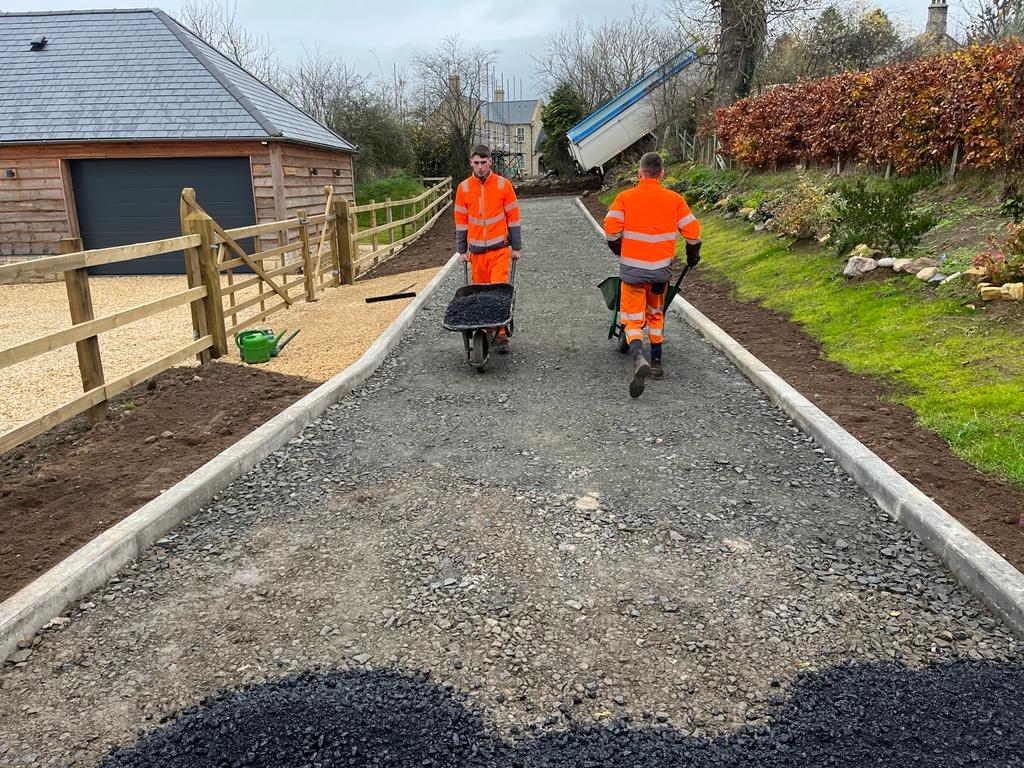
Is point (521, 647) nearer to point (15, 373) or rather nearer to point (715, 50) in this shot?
point (15, 373)

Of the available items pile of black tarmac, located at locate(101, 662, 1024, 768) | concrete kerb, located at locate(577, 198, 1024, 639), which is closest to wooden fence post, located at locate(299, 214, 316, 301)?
concrete kerb, located at locate(577, 198, 1024, 639)

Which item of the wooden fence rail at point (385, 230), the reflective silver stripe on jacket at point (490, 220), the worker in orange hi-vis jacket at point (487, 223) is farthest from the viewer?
the wooden fence rail at point (385, 230)

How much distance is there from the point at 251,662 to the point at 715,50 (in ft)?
85.4

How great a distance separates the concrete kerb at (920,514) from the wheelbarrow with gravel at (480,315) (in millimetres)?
2417

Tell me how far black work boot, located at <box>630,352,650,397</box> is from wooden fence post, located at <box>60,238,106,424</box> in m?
4.06

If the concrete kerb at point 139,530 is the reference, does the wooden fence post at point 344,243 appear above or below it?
above

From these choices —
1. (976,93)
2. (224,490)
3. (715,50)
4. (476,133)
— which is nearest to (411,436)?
(224,490)

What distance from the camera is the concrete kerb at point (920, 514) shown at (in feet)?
9.89

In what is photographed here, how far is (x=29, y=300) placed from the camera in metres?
14.0

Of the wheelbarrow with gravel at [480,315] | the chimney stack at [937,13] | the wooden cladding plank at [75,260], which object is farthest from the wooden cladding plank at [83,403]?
the chimney stack at [937,13]

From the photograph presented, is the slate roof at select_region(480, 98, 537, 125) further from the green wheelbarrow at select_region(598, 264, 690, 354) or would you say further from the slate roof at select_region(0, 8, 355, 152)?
the green wheelbarrow at select_region(598, 264, 690, 354)

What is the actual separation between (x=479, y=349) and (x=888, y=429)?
3457 millimetres

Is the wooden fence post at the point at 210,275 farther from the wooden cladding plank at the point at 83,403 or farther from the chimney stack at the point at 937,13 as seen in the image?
the chimney stack at the point at 937,13

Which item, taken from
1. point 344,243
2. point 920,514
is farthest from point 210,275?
point 920,514
